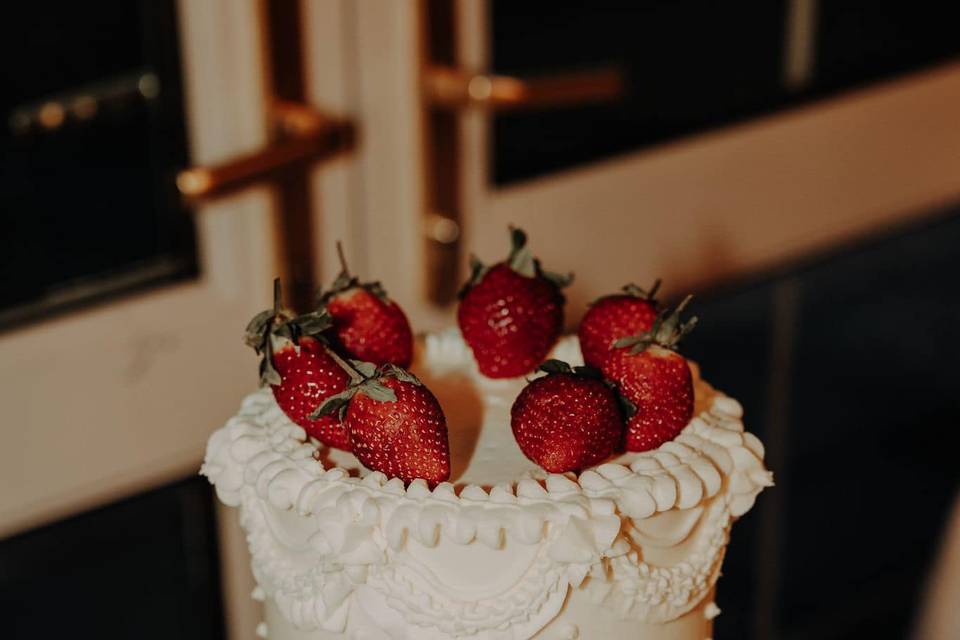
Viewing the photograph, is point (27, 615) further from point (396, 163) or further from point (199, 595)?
point (396, 163)

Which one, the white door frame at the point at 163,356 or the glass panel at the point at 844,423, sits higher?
the white door frame at the point at 163,356

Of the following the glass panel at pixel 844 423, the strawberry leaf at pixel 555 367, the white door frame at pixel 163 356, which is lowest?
the glass panel at pixel 844 423

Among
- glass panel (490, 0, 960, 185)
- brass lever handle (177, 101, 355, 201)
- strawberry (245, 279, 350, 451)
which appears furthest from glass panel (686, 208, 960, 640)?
strawberry (245, 279, 350, 451)

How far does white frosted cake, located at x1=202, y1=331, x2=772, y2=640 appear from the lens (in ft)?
2.43

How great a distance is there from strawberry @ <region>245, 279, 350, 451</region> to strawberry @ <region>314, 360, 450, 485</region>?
21 millimetres

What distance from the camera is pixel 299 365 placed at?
800 mm

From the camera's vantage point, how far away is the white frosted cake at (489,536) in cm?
74

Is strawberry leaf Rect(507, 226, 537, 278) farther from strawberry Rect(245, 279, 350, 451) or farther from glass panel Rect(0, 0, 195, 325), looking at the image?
glass panel Rect(0, 0, 195, 325)

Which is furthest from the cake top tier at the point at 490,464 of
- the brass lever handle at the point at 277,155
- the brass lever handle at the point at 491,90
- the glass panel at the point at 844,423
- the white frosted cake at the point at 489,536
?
the glass panel at the point at 844,423

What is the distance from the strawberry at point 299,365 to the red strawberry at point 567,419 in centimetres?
11

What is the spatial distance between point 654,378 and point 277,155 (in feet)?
2.54

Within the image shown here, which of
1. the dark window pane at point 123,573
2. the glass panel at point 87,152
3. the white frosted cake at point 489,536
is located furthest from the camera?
the dark window pane at point 123,573

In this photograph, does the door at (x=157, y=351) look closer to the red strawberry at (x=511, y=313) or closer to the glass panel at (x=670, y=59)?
the glass panel at (x=670, y=59)

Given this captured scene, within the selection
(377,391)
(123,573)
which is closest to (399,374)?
(377,391)
